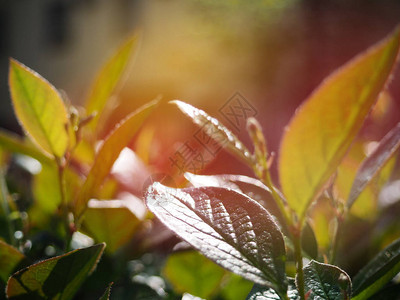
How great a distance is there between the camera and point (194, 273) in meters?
0.71

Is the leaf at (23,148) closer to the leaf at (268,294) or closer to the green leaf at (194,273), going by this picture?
the green leaf at (194,273)

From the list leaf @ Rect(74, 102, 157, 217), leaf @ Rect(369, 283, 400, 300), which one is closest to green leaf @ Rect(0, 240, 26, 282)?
leaf @ Rect(74, 102, 157, 217)

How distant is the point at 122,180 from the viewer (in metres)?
0.83

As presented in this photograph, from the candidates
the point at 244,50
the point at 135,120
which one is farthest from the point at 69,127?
the point at 244,50

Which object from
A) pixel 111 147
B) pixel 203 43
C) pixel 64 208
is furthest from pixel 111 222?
pixel 203 43

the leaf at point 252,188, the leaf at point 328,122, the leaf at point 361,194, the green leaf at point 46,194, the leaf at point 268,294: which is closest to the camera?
the leaf at point 328,122

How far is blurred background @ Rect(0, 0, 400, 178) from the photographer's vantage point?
1420 cm

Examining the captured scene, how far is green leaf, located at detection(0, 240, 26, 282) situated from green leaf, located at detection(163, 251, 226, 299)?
242 millimetres

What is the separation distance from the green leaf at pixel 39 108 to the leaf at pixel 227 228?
27cm

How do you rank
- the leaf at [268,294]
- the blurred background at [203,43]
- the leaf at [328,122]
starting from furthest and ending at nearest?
the blurred background at [203,43] → the leaf at [268,294] → the leaf at [328,122]

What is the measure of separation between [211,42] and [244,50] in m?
1.49

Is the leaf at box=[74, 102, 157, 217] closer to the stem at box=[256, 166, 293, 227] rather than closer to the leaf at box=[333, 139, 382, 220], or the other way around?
the stem at box=[256, 166, 293, 227]

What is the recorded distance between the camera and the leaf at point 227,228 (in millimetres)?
418

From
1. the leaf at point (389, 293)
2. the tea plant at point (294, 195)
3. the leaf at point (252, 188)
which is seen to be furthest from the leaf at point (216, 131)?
the leaf at point (389, 293)
